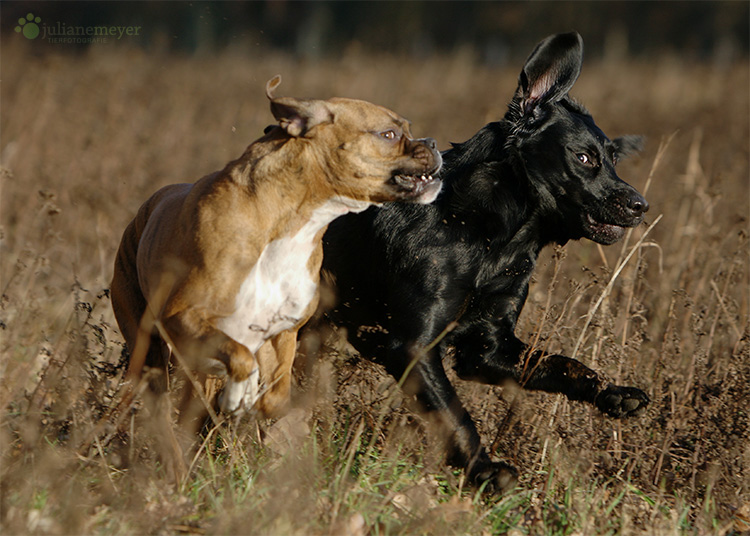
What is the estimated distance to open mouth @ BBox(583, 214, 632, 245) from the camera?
14.0 feet

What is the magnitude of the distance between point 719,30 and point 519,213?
115 ft

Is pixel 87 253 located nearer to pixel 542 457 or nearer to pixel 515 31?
pixel 542 457

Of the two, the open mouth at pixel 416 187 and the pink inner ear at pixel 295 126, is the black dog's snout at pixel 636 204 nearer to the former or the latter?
the open mouth at pixel 416 187

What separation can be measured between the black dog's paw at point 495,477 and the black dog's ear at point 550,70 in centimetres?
179

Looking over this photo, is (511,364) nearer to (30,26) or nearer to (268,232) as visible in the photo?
(268,232)

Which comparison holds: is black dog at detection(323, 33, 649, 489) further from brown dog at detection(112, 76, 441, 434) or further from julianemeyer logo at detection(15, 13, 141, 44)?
julianemeyer logo at detection(15, 13, 141, 44)

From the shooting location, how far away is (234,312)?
3.78 metres

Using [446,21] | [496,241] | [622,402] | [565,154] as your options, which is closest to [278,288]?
[496,241]

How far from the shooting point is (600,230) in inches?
168

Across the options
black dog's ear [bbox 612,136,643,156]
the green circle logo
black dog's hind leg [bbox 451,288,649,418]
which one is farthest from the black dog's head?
the green circle logo

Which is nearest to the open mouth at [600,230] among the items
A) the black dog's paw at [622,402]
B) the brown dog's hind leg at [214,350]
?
the black dog's paw at [622,402]

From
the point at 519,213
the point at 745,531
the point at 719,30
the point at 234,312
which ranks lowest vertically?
the point at 719,30

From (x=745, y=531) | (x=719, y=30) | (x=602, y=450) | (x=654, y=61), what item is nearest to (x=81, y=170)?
(x=602, y=450)

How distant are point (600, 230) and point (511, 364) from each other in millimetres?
802
